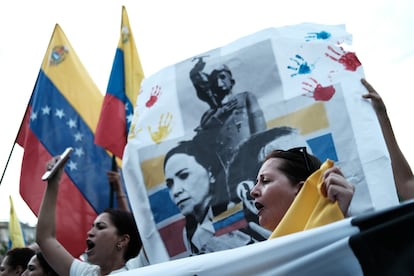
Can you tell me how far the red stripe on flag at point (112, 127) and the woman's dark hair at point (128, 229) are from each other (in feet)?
3.37

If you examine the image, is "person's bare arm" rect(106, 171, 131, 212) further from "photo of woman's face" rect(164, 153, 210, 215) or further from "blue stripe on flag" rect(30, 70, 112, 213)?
"photo of woman's face" rect(164, 153, 210, 215)

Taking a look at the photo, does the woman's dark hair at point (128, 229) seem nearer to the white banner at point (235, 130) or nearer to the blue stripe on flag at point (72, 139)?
the white banner at point (235, 130)

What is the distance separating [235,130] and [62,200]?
1743mm

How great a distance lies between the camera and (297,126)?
101 inches

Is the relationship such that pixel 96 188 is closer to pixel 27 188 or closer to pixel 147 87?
pixel 27 188

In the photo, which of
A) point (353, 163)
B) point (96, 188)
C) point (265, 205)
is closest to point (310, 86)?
point (353, 163)

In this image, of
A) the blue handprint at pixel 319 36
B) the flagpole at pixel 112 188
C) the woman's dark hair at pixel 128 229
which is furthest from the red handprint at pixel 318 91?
the flagpole at pixel 112 188

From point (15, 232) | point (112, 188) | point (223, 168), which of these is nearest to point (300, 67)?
point (223, 168)

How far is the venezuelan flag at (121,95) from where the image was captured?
3.92m

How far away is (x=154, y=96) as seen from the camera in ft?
9.93

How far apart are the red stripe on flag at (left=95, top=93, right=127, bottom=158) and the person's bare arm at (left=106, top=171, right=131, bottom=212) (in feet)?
0.49

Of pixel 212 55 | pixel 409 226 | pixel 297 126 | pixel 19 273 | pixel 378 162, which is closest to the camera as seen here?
pixel 409 226

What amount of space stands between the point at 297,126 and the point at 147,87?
0.96m

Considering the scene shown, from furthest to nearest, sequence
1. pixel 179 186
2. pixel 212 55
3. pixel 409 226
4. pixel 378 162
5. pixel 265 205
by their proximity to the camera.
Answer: pixel 212 55 → pixel 179 186 → pixel 378 162 → pixel 265 205 → pixel 409 226
